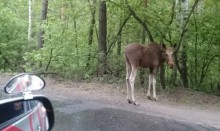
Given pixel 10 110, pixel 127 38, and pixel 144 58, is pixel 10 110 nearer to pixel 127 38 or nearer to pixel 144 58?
pixel 144 58

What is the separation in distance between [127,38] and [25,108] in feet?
46.4

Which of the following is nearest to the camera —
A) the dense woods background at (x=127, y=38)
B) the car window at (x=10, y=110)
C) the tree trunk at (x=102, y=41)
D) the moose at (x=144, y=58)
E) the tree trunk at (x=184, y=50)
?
the car window at (x=10, y=110)

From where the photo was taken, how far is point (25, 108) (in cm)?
272

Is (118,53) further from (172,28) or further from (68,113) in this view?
(68,113)

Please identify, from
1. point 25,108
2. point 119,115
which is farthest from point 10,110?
point 119,115

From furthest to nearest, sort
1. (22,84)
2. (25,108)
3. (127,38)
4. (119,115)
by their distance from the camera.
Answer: (127,38) → (119,115) → (22,84) → (25,108)

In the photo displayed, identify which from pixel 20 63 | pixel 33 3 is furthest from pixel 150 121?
pixel 33 3

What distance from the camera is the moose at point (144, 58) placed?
35.7ft

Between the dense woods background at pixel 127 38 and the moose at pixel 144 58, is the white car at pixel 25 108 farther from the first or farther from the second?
the dense woods background at pixel 127 38

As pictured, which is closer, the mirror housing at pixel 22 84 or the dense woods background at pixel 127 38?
the mirror housing at pixel 22 84

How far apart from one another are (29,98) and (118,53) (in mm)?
13530

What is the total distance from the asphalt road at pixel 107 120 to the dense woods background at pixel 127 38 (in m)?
4.76

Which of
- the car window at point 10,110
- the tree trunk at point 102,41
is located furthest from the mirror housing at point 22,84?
the tree trunk at point 102,41

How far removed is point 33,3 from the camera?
36594mm
